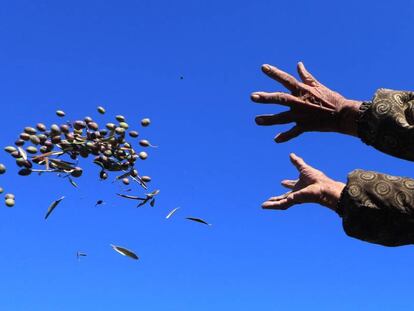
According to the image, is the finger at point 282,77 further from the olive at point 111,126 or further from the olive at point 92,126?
the olive at point 92,126

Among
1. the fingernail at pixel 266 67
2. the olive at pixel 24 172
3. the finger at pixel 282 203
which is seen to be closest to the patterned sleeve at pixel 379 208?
the finger at pixel 282 203

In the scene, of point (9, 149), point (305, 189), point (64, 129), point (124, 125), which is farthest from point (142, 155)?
point (305, 189)

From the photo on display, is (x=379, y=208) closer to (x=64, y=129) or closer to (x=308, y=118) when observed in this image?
(x=308, y=118)

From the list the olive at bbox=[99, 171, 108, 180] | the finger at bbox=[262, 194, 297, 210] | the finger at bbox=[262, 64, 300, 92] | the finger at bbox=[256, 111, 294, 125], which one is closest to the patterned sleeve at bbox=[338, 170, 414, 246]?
the finger at bbox=[262, 194, 297, 210]

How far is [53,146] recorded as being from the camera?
10.5ft

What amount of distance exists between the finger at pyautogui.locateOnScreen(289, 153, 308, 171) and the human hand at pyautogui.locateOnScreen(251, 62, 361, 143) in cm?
17

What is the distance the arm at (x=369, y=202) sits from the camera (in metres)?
2.85

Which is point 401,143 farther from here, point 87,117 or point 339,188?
point 87,117

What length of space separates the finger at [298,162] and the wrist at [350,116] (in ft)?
1.04

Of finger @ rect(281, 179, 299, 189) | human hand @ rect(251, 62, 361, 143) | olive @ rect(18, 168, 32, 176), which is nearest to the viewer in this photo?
olive @ rect(18, 168, 32, 176)

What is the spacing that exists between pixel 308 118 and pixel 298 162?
28 centimetres

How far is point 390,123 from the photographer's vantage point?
296cm

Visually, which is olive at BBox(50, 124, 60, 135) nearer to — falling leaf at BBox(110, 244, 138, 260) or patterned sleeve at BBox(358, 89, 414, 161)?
falling leaf at BBox(110, 244, 138, 260)

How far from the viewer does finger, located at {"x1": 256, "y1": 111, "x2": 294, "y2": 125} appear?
3076mm
